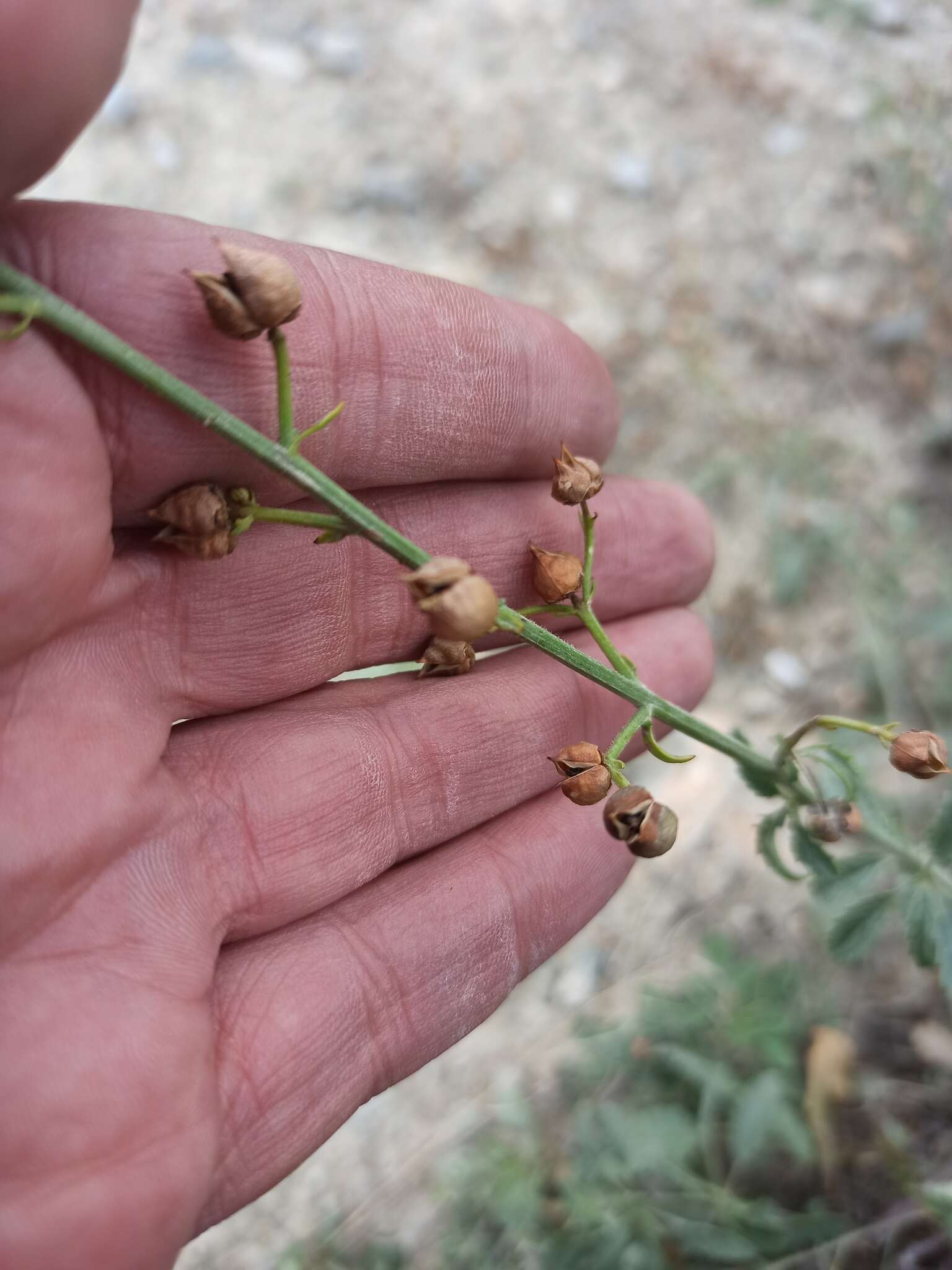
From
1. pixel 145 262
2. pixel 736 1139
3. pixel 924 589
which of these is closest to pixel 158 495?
pixel 145 262

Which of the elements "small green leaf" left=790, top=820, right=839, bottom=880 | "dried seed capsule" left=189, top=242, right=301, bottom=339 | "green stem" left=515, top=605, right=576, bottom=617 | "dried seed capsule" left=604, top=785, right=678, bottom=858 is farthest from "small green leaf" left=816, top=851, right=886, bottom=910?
"dried seed capsule" left=189, top=242, right=301, bottom=339

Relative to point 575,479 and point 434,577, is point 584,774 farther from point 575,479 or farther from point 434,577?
point 575,479

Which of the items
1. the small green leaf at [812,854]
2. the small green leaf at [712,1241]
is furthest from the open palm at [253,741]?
the small green leaf at [712,1241]

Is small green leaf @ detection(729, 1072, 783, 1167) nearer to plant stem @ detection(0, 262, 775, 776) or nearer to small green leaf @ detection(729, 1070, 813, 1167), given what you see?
small green leaf @ detection(729, 1070, 813, 1167)

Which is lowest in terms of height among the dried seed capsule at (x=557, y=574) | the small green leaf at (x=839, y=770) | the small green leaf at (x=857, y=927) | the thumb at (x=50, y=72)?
the small green leaf at (x=857, y=927)

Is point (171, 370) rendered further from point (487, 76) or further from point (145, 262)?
point (487, 76)

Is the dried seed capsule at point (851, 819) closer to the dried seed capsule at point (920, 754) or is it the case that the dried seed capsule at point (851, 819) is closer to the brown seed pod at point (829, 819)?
the brown seed pod at point (829, 819)
